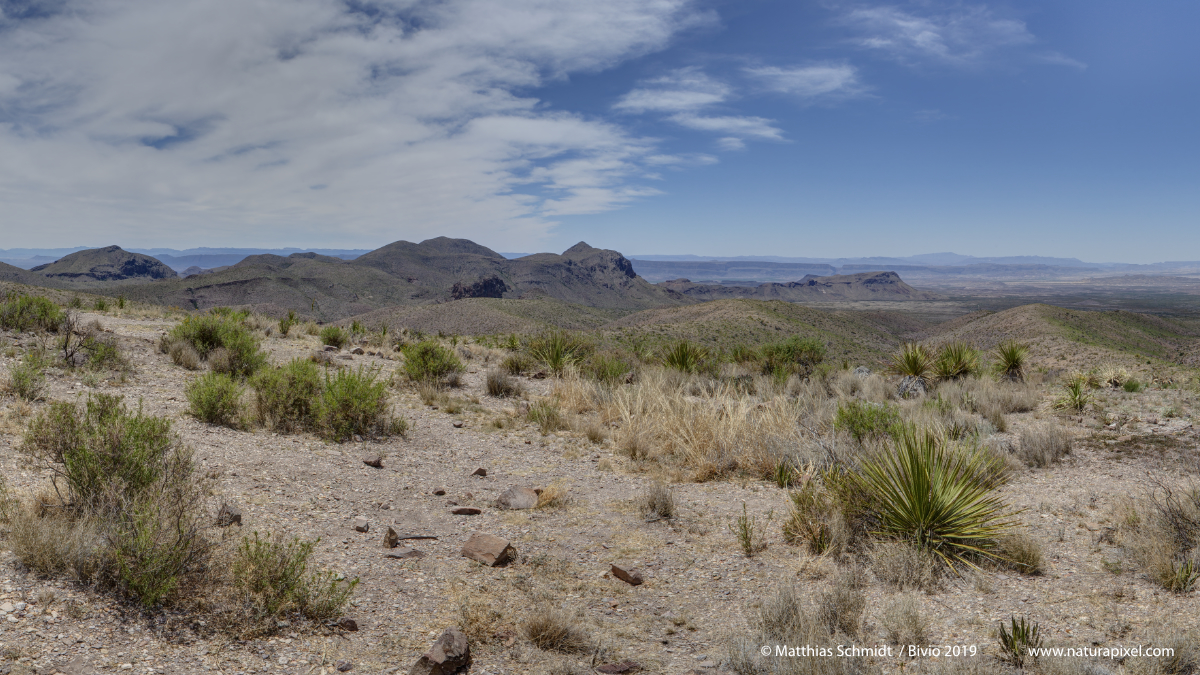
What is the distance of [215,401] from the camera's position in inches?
284

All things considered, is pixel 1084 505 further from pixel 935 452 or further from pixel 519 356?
pixel 519 356

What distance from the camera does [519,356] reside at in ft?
48.6

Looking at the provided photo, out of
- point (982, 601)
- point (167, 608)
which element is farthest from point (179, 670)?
point (982, 601)

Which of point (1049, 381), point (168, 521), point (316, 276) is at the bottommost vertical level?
point (1049, 381)

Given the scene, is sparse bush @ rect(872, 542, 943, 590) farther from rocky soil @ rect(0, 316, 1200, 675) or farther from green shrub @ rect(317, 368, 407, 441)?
green shrub @ rect(317, 368, 407, 441)

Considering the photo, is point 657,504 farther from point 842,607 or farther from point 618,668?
point 618,668

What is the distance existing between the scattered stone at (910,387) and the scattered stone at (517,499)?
9.97m

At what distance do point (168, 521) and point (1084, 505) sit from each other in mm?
8253

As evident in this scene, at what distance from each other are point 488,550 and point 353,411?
403cm

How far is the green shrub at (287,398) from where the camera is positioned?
7566 millimetres

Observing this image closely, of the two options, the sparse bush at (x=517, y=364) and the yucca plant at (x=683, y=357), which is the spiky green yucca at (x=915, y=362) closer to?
the yucca plant at (x=683, y=357)

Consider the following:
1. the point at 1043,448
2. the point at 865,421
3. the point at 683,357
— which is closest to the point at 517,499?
the point at 865,421

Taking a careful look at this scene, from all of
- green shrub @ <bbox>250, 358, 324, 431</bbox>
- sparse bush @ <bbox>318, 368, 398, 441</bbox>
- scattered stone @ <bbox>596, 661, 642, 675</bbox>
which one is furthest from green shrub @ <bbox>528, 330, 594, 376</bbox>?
scattered stone @ <bbox>596, 661, 642, 675</bbox>

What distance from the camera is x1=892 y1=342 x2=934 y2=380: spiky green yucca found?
14.2 meters
